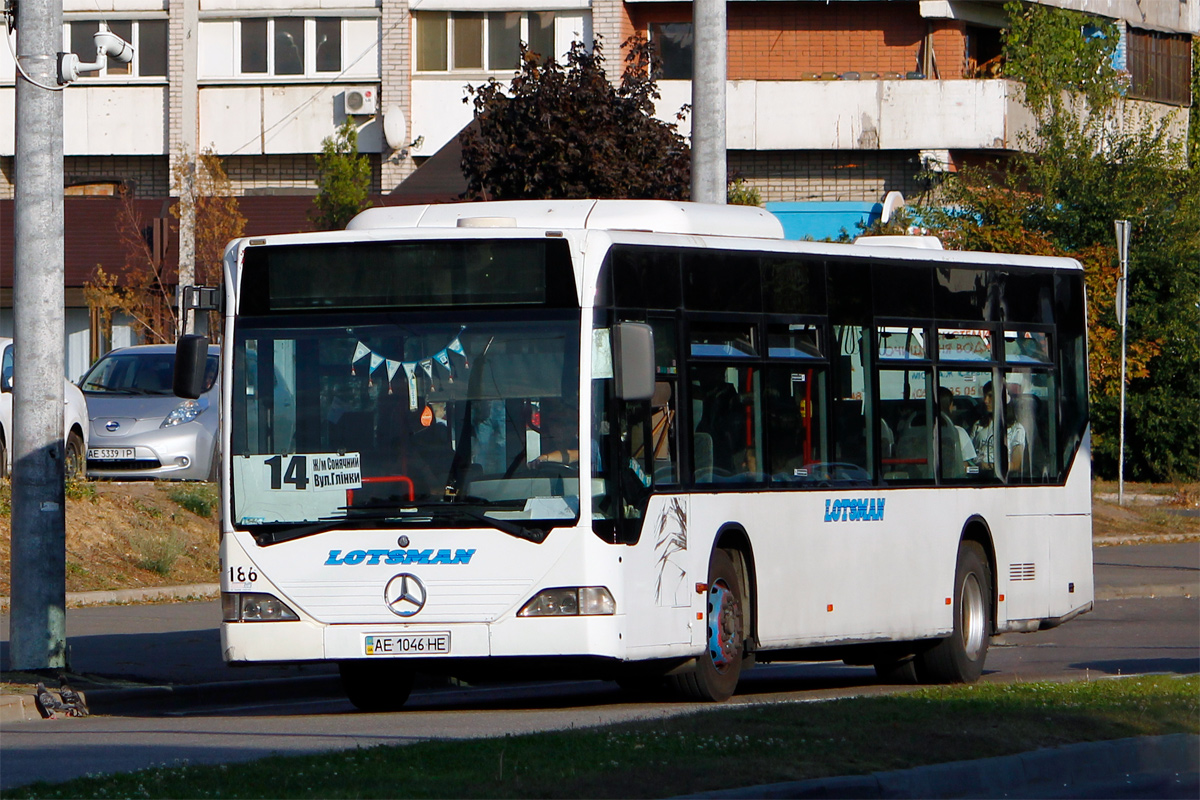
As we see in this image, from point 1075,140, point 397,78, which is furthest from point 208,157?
point 1075,140

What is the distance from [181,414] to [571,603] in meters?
13.5

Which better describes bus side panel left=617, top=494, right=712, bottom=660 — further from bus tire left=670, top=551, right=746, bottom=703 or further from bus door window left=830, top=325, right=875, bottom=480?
bus door window left=830, top=325, right=875, bottom=480

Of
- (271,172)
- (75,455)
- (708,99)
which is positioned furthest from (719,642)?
(271,172)

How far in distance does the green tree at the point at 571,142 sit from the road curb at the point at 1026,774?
13316 mm

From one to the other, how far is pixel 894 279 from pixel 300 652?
16.3ft

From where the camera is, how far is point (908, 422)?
12.8m

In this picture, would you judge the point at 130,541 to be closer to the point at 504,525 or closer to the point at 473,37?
the point at 504,525

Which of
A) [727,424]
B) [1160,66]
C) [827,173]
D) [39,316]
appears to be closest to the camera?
[727,424]

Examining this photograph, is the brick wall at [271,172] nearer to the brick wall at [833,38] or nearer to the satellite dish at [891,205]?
the brick wall at [833,38]

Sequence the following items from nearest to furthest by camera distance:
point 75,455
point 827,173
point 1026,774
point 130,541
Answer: point 1026,774
point 130,541
point 75,455
point 827,173

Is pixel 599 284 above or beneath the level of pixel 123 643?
above

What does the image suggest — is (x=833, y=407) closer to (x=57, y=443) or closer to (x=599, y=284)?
(x=599, y=284)

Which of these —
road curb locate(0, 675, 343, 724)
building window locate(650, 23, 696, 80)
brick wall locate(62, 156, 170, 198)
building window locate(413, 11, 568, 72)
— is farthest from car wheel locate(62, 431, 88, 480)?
brick wall locate(62, 156, 170, 198)

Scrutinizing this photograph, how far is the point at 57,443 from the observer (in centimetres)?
1261
